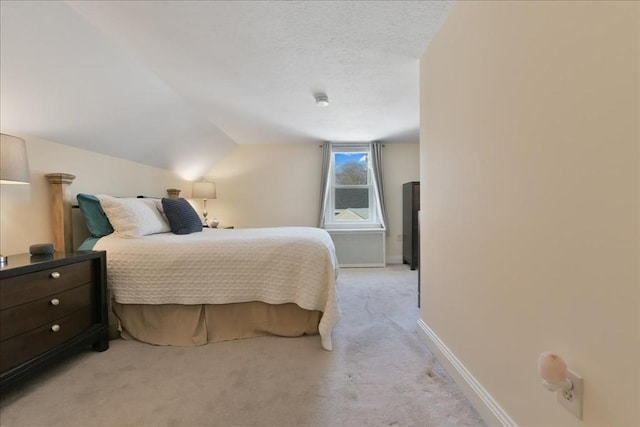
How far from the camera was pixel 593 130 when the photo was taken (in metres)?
0.76

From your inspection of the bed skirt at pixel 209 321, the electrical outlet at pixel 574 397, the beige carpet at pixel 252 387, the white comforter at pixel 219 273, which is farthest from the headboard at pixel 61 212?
the electrical outlet at pixel 574 397

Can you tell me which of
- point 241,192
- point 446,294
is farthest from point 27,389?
point 241,192

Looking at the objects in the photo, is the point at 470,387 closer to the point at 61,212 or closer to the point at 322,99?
the point at 322,99

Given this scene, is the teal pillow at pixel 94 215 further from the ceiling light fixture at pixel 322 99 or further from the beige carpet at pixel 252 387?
the ceiling light fixture at pixel 322 99

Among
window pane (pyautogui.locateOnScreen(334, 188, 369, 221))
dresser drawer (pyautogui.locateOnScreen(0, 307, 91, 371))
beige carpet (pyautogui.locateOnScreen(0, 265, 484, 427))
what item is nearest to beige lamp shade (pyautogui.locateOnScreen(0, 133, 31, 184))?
dresser drawer (pyautogui.locateOnScreen(0, 307, 91, 371))

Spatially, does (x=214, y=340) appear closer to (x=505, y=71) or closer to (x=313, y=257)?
(x=313, y=257)

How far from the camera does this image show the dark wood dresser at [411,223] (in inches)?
163

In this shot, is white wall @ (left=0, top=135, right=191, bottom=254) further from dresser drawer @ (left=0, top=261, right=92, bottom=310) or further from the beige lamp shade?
dresser drawer @ (left=0, top=261, right=92, bottom=310)

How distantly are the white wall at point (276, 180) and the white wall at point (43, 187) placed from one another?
5.88 ft

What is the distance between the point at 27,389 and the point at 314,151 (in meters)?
4.06

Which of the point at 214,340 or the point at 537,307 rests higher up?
the point at 537,307

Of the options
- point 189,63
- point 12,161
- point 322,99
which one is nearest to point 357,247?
point 322,99

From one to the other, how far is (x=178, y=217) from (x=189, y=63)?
1331mm

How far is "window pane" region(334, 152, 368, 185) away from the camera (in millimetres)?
4941
